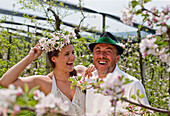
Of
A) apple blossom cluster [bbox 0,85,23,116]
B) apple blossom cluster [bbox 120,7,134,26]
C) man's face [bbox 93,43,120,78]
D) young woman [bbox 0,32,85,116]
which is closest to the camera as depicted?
apple blossom cluster [bbox 0,85,23,116]

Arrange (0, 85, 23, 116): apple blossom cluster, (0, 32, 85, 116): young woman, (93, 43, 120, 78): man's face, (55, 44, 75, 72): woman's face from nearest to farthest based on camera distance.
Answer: (0, 85, 23, 116): apple blossom cluster < (93, 43, 120, 78): man's face < (0, 32, 85, 116): young woman < (55, 44, 75, 72): woman's face

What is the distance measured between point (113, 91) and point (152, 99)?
14.4 feet

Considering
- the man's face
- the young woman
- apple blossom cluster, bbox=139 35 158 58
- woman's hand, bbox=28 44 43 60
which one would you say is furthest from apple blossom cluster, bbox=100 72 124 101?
woman's hand, bbox=28 44 43 60

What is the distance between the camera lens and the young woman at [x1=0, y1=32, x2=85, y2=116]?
8.46 feet

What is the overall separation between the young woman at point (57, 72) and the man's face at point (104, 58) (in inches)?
18.0

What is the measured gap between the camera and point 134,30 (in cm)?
854

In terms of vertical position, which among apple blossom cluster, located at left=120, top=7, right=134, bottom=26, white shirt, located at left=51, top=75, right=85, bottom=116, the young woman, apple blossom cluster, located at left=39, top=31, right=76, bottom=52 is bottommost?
white shirt, located at left=51, top=75, right=85, bottom=116

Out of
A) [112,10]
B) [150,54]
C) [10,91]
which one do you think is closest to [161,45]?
[150,54]

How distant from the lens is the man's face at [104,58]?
2.31 meters

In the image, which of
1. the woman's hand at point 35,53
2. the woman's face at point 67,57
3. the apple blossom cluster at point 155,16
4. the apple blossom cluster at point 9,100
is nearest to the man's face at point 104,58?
the woman's face at point 67,57

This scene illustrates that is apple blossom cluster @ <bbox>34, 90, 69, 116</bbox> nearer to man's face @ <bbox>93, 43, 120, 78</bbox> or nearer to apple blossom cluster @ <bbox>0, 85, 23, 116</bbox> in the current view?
apple blossom cluster @ <bbox>0, 85, 23, 116</bbox>

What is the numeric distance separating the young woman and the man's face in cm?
46

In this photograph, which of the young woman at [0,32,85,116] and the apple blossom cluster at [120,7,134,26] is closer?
the apple blossom cluster at [120,7,134,26]

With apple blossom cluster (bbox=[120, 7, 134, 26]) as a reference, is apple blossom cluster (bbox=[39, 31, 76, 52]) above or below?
below
